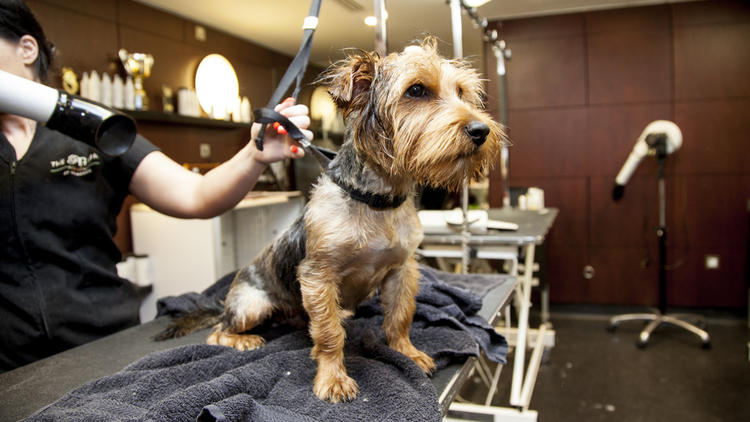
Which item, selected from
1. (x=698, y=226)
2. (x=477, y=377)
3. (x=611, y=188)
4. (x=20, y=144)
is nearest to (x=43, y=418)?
(x=20, y=144)

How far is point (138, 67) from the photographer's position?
12.9 ft

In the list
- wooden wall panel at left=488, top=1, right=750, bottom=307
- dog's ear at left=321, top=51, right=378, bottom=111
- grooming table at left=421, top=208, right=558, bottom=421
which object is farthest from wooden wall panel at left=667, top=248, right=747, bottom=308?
dog's ear at left=321, top=51, right=378, bottom=111

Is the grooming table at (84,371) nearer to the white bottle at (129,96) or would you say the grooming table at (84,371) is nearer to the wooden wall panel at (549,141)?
the white bottle at (129,96)

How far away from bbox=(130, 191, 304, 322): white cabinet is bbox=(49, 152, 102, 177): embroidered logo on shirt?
5.94 feet

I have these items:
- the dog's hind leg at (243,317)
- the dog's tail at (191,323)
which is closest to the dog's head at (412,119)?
the dog's hind leg at (243,317)

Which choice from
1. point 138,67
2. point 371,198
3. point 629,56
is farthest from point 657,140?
point 138,67

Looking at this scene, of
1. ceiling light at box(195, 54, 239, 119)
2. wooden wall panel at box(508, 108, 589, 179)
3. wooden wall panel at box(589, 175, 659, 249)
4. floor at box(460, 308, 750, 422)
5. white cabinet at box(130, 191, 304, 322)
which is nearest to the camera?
ceiling light at box(195, 54, 239, 119)

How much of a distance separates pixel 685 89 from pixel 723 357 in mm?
2600

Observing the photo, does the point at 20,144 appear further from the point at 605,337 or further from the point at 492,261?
the point at 605,337

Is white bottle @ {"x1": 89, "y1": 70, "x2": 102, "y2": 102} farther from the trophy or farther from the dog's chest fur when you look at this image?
the dog's chest fur

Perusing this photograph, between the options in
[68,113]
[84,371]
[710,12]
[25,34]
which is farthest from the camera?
[710,12]

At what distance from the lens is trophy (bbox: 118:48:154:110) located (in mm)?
3898

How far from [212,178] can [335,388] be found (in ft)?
2.28

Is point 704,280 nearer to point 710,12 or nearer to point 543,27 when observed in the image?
point 710,12
